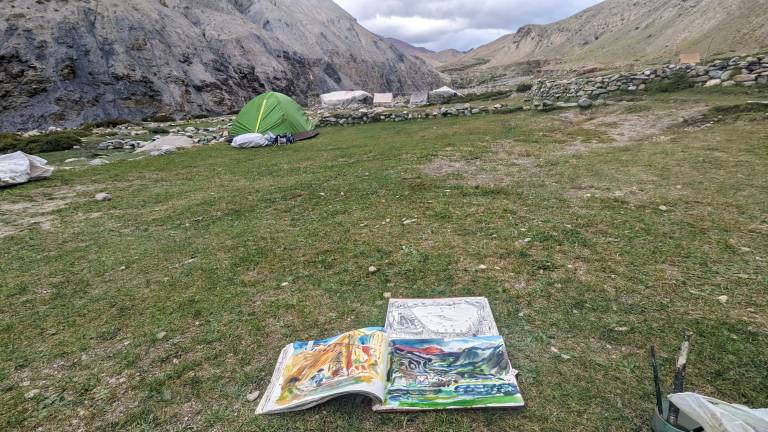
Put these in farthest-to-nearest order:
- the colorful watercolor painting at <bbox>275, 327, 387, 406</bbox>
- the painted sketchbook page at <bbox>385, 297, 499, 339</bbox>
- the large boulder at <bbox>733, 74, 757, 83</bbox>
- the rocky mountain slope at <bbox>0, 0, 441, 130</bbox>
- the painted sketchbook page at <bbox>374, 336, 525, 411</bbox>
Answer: the rocky mountain slope at <bbox>0, 0, 441, 130</bbox> → the large boulder at <bbox>733, 74, 757, 83</bbox> → the painted sketchbook page at <bbox>385, 297, 499, 339</bbox> → the colorful watercolor painting at <bbox>275, 327, 387, 406</bbox> → the painted sketchbook page at <bbox>374, 336, 525, 411</bbox>

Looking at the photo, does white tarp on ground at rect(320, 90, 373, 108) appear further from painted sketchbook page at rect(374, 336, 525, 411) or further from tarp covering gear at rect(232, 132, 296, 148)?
painted sketchbook page at rect(374, 336, 525, 411)

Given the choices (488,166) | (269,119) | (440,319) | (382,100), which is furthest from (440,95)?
(440,319)

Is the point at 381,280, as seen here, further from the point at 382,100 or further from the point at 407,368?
the point at 382,100

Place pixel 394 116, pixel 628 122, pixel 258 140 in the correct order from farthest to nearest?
pixel 394 116 < pixel 258 140 < pixel 628 122

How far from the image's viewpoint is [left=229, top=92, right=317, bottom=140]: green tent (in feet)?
53.9

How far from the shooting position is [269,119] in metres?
16.5

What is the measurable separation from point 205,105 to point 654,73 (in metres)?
35.4

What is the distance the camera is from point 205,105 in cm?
3666

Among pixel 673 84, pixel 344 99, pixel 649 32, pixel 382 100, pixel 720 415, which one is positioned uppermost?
pixel 649 32

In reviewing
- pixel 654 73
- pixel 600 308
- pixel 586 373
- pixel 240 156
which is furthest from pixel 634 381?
pixel 654 73

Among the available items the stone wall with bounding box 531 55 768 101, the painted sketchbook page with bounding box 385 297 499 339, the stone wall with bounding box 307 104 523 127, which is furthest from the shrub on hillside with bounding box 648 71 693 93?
the painted sketchbook page with bounding box 385 297 499 339

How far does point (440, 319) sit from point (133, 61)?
3935 cm

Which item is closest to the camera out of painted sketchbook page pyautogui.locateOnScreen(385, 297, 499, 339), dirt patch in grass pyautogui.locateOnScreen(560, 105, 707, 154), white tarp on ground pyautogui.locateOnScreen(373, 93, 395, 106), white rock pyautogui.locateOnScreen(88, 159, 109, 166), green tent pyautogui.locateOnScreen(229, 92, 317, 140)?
painted sketchbook page pyautogui.locateOnScreen(385, 297, 499, 339)

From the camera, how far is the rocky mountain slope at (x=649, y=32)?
143ft
